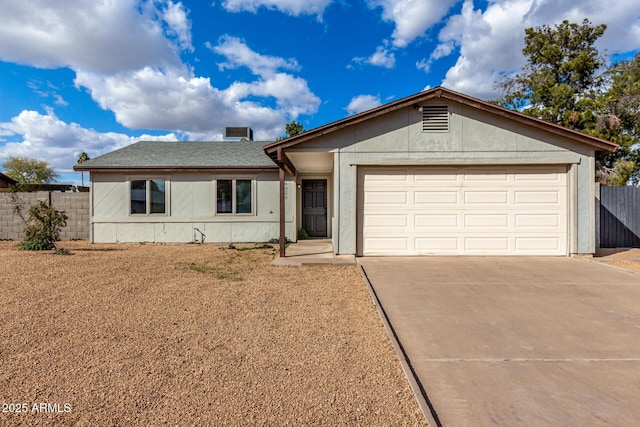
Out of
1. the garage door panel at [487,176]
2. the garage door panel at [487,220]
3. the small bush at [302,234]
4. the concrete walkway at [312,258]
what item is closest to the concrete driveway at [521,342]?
the concrete walkway at [312,258]

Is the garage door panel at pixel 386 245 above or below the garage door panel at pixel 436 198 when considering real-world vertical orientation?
below

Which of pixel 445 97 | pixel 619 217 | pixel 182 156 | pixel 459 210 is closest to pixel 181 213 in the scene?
pixel 182 156

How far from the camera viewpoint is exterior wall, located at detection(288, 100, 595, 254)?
8.10 metres

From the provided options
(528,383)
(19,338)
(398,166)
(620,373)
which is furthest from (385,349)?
(398,166)

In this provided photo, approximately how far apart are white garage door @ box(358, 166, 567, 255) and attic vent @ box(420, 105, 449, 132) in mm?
1009

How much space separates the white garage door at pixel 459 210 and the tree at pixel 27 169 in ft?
138

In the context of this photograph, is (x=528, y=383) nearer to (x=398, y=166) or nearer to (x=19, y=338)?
(x=19, y=338)

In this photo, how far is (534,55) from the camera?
16.5 meters

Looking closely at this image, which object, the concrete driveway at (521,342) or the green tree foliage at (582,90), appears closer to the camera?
the concrete driveway at (521,342)

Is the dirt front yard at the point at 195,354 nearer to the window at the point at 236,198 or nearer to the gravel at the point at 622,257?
the window at the point at 236,198

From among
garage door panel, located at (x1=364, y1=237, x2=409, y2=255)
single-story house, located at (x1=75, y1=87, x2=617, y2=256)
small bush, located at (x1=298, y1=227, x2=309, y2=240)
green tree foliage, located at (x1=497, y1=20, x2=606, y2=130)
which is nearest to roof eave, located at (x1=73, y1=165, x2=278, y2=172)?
small bush, located at (x1=298, y1=227, x2=309, y2=240)

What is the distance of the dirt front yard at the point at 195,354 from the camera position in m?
2.33

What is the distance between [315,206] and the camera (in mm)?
12805

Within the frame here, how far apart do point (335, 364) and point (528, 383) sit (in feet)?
5.26
